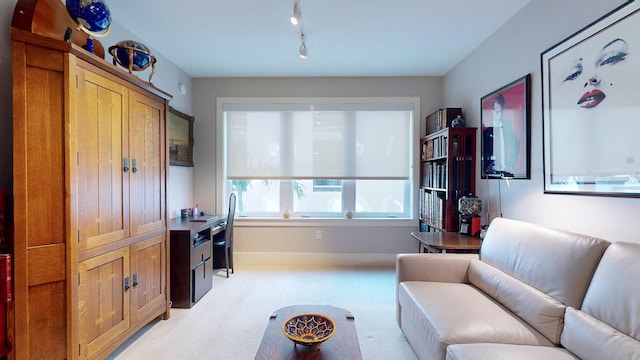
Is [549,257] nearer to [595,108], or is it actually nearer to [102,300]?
[595,108]

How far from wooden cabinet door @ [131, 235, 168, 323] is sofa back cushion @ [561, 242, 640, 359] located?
2.72m

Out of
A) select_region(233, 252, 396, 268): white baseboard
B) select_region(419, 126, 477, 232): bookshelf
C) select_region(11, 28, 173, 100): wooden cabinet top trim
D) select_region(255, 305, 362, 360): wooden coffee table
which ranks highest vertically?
select_region(11, 28, 173, 100): wooden cabinet top trim

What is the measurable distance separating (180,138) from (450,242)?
10.9 ft

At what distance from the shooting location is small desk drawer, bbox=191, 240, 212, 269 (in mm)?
2800

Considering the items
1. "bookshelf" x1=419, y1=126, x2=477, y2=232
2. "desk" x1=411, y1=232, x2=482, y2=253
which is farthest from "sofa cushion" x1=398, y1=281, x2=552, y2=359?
"bookshelf" x1=419, y1=126, x2=477, y2=232

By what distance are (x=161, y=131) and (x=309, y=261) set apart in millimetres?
2513

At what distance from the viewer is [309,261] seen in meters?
4.02

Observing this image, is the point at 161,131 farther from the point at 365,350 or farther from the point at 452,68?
the point at 452,68

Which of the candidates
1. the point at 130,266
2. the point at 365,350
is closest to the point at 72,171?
the point at 130,266

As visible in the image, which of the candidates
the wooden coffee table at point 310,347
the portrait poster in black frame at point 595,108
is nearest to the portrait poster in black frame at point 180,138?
the wooden coffee table at point 310,347

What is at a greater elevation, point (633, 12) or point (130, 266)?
point (633, 12)

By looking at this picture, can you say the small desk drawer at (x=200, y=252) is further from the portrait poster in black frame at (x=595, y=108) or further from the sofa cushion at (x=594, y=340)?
the portrait poster in black frame at (x=595, y=108)

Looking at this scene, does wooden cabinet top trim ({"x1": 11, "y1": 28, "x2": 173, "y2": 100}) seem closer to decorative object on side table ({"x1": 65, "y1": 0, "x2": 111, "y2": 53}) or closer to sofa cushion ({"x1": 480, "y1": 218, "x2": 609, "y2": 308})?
decorative object on side table ({"x1": 65, "y1": 0, "x2": 111, "y2": 53})

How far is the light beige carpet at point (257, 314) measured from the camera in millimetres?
2107
